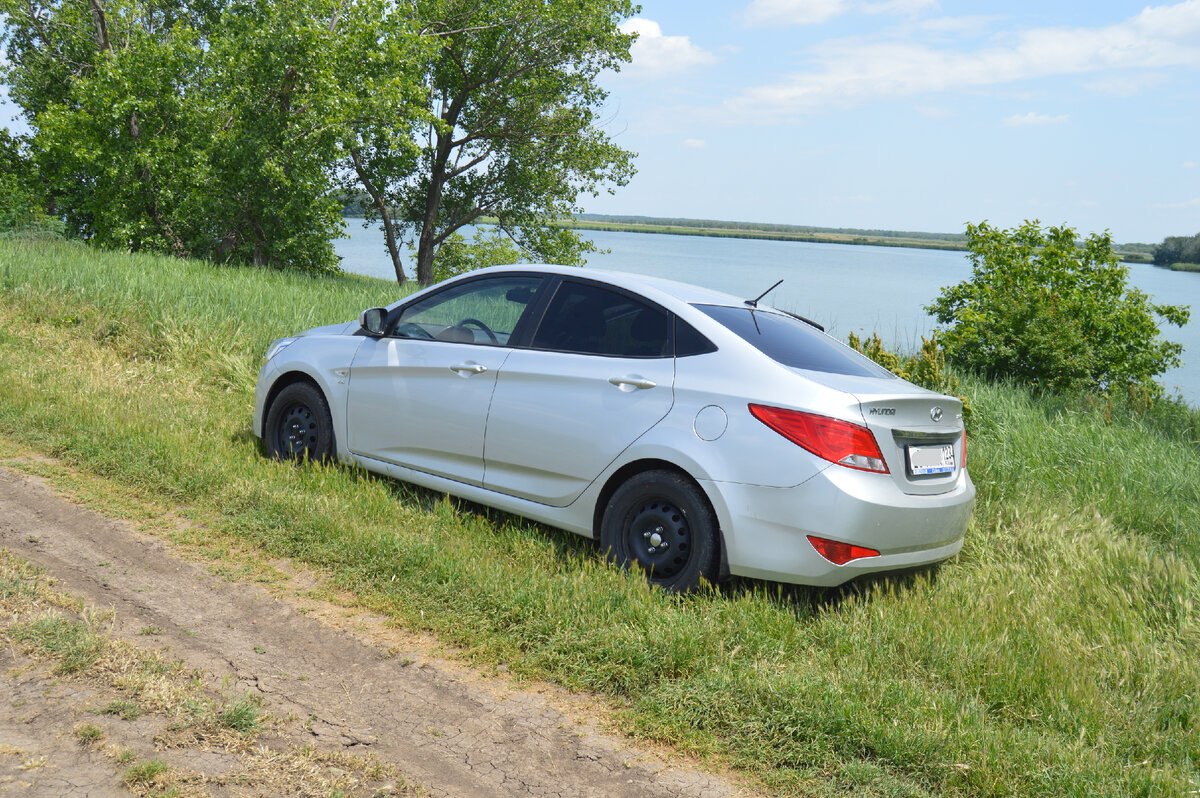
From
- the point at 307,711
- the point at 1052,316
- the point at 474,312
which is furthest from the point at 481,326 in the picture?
the point at 1052,316

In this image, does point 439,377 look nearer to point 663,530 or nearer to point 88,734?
point 663,530

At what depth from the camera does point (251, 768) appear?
3012 mm

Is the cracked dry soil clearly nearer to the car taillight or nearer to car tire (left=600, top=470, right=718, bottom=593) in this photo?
car tire (left=600, top=470, right=718, bottom=593)

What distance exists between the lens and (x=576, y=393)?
5090mm

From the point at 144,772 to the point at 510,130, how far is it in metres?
29.6

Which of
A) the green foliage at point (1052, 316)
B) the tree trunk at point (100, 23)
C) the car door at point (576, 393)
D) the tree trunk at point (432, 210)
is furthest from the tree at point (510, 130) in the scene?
the car door at point (576, 393)

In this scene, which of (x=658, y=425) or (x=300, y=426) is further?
(x=300, y=426)

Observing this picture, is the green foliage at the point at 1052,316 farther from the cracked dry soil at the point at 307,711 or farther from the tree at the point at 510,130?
the tree at the point at 510,130

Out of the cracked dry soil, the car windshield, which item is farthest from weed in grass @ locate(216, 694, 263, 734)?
the car windshield

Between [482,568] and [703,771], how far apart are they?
1.91 meters

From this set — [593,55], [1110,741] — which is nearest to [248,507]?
[1110,741]

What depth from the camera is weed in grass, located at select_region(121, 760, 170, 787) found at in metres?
2.85

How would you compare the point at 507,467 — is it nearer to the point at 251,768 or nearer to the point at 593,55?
the point at 251,768

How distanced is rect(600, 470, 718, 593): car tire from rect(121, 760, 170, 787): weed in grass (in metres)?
2.38
